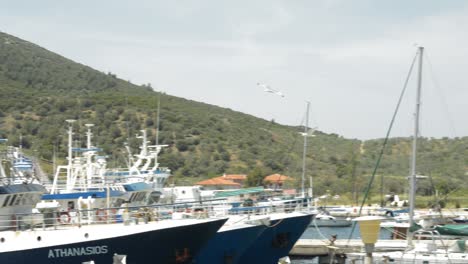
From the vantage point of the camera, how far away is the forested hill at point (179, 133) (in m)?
94.4

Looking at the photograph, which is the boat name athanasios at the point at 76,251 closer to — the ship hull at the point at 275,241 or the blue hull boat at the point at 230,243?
the blue hull boat at the point at 230,243

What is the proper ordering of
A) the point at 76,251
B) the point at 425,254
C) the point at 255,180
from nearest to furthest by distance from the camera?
1. the point at 76,251
2. the point at 425,254
3. the point at 255,180

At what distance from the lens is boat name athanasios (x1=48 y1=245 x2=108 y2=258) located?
87.9 ft

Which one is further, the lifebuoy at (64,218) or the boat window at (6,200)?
the boat window at (6,200)

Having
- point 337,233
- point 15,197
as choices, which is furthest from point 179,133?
point 15,197

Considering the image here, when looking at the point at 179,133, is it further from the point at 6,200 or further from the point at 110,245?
the point at 110,245

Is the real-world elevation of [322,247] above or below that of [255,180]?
below

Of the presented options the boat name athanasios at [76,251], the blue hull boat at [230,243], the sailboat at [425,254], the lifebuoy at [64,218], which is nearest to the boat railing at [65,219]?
the lifebuoy at [64,218]

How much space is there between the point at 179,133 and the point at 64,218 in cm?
7826

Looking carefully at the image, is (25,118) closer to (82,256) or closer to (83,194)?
(83,194)

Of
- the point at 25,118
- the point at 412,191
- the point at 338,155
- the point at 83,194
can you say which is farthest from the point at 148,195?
the point at 338,155

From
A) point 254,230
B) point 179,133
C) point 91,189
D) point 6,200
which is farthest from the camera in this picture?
point 179,133

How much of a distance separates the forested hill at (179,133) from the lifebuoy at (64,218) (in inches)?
1684

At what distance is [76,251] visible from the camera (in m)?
27.0
